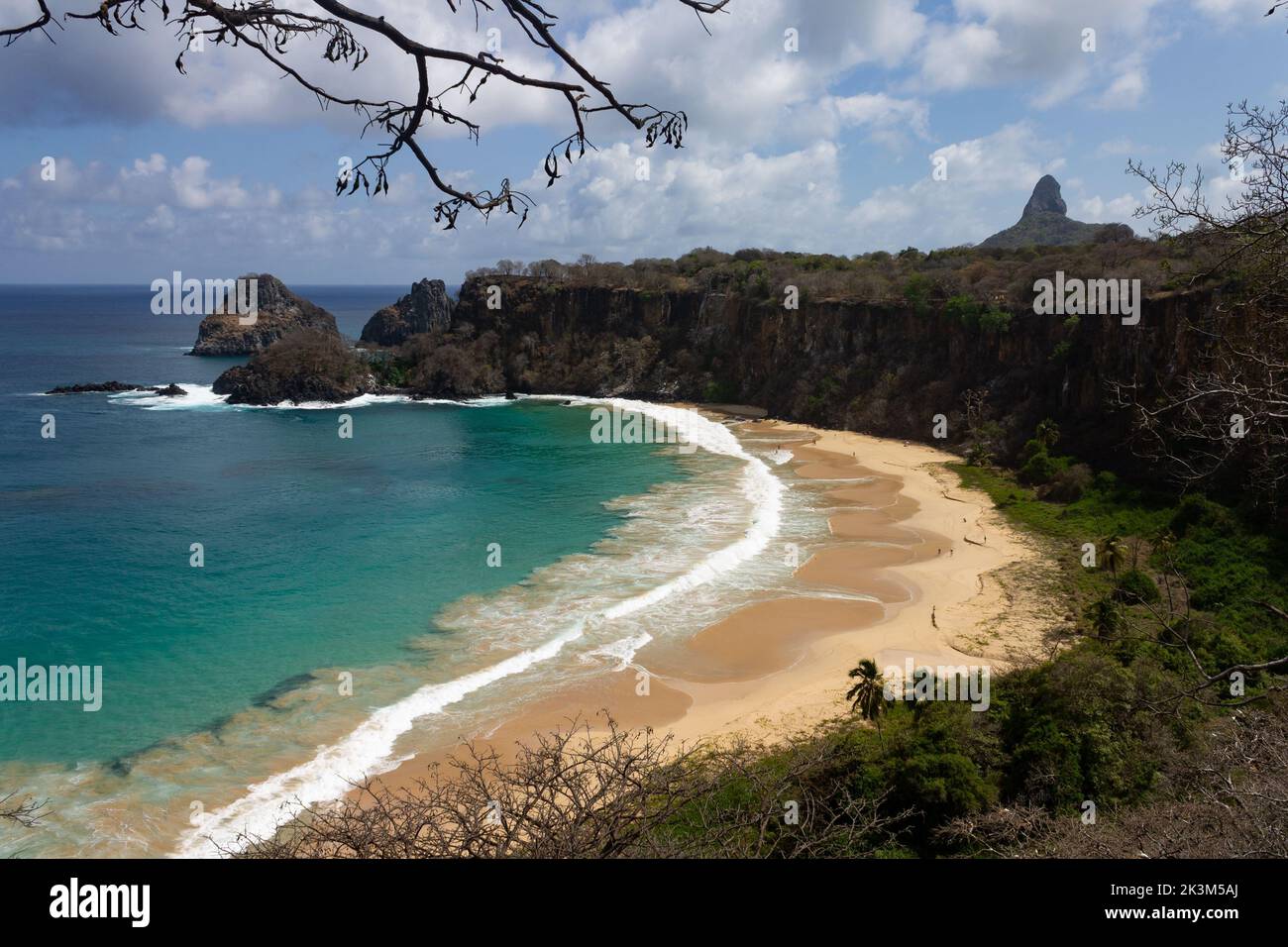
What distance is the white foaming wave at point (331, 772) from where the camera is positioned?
14180mm

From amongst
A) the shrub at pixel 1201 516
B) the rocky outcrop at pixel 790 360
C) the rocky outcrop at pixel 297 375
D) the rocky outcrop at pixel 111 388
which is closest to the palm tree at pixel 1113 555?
the shrub at pixel 1201 516

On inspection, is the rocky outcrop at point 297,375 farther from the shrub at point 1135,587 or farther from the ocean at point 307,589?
the shrub at point 1135,587

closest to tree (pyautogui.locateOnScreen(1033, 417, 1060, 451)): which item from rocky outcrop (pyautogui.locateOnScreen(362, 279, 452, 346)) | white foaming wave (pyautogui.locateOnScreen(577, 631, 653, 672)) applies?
white foaming wave (pyautogui.locateOnScreen(577, 631, 653, 672))

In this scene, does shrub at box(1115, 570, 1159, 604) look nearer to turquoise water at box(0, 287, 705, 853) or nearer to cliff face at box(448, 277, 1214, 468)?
cliff face at box(448, 277, 1214, 468)

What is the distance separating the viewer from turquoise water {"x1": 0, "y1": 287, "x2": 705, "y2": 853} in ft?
56.9

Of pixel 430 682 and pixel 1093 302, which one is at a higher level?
pixel 1093 302

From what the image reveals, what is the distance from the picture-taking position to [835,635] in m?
22.8

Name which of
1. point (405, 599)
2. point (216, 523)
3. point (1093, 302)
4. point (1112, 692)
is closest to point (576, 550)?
point (405, 599)

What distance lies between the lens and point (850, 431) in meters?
52.5

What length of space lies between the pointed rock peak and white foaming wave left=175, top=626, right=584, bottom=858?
127 metres

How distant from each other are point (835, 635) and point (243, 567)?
60.6ft

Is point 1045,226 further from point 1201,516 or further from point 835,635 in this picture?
point 835,635
